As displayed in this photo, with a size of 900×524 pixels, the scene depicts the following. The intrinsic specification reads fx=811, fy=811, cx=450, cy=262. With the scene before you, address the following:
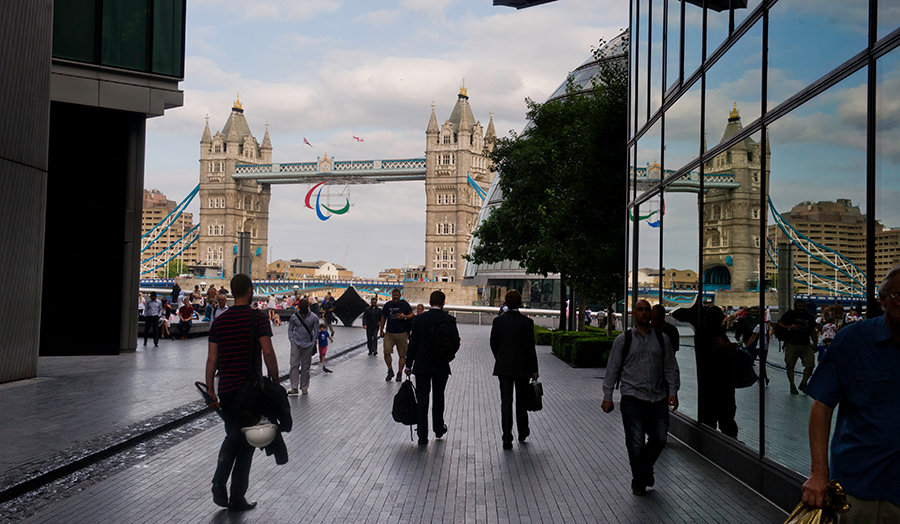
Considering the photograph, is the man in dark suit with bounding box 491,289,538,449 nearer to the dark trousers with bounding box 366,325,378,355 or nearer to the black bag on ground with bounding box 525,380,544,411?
the black bag on ground with bounding box 525,380,544,411

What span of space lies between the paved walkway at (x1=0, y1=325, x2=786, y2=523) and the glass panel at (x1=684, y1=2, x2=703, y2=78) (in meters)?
4.27

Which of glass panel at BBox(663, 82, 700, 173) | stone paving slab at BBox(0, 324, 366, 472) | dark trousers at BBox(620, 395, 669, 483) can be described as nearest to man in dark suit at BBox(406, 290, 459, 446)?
→ dark trousers at BBox(620, 395, 669, 483)

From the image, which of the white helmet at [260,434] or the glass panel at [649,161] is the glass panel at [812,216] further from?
the glass panel at [649,161]

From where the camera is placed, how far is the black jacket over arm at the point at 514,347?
845cm

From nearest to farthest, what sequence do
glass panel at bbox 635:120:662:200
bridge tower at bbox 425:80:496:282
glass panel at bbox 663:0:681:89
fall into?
glass panel at bbox 663:0:681:89 → glass panel at bbox 635:120:662:200 → bridge tower at bbox 425:80:496:282

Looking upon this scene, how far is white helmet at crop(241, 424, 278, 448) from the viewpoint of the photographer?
18.1 ft

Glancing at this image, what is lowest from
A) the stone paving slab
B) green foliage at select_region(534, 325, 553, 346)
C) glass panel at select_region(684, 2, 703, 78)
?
green foliage at select_region(534, 325, 553, 346)

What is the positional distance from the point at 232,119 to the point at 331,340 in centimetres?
13054

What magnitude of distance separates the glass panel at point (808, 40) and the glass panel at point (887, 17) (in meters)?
0.20

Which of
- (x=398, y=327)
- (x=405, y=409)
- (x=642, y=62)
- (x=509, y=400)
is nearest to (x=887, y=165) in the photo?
(x=509, y=400)

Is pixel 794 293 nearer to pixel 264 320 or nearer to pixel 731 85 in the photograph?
pixel 731 85

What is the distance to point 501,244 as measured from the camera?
3152cm

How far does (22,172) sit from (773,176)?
38.4 ft

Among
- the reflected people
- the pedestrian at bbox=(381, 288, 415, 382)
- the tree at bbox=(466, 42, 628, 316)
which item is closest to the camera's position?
the reflected people
